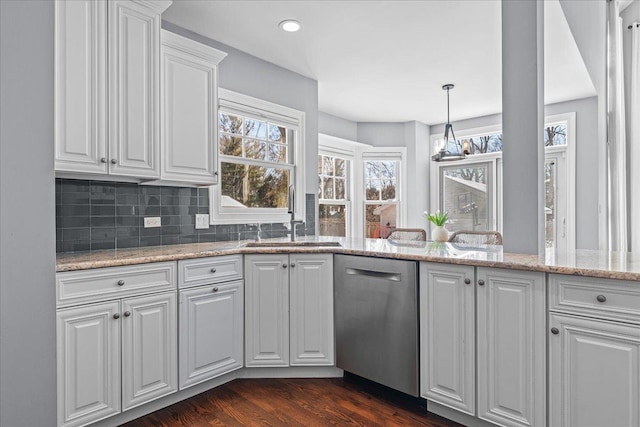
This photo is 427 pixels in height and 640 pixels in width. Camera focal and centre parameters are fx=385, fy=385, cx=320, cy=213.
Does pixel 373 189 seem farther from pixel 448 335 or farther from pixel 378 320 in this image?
pixel 448 335

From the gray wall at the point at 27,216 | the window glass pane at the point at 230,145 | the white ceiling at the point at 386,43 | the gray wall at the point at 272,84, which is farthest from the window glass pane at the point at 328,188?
the gray wall at the point at 27,216

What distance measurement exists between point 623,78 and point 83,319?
4.21 m

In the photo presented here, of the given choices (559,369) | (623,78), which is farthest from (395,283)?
(623,78)

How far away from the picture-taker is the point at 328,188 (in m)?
5.57

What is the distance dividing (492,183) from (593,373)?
4.61 m

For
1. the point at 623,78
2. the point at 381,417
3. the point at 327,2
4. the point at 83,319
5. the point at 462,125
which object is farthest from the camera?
the point at 462,125

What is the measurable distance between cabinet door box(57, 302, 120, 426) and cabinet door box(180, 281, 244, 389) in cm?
39

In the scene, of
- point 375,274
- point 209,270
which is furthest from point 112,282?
point 375,274

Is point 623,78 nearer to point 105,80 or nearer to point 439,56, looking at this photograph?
point 439,56

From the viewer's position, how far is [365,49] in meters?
3.35

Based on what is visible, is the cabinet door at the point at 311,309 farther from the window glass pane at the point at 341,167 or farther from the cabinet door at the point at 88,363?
the window glass pane at the point at 341,167

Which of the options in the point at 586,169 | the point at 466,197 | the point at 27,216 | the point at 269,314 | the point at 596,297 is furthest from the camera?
the point at 466,197

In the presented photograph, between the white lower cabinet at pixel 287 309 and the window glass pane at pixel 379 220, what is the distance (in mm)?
3508

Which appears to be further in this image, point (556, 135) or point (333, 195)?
point (333, 195)
